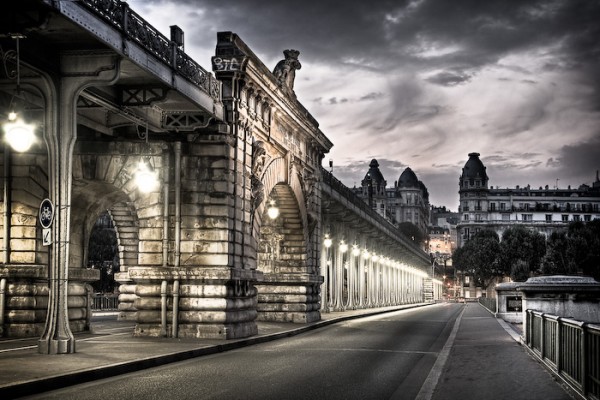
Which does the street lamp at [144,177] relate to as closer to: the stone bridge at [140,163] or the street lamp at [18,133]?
the stone bridge at [140,163]

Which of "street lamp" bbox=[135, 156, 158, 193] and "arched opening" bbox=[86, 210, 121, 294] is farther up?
"street lamp" bbox=[135, 156, 158, 193]

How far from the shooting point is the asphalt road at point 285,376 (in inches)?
481

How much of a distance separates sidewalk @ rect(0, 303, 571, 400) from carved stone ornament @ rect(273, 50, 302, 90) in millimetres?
11927

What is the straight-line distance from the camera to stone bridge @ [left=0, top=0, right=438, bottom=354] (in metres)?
16.1

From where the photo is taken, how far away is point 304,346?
71.5 ft

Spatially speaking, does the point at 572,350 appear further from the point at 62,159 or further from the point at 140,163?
the point at 140,163

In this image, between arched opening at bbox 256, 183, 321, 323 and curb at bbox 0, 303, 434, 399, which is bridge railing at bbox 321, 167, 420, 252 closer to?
arched opening at bbox 256, 183, 321, 323

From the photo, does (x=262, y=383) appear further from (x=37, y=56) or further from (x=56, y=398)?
(x=37, y=56)

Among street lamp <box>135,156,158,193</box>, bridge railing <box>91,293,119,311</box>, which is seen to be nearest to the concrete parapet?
street lamp <box>135,156,158,193</box>

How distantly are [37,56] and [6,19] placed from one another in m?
1.66

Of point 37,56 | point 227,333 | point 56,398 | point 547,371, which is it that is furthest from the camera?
point 227,333

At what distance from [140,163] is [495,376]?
44.1 ft

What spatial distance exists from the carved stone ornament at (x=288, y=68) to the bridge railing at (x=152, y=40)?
26.0 feet

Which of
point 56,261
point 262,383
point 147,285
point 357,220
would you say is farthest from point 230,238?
point 357,220
